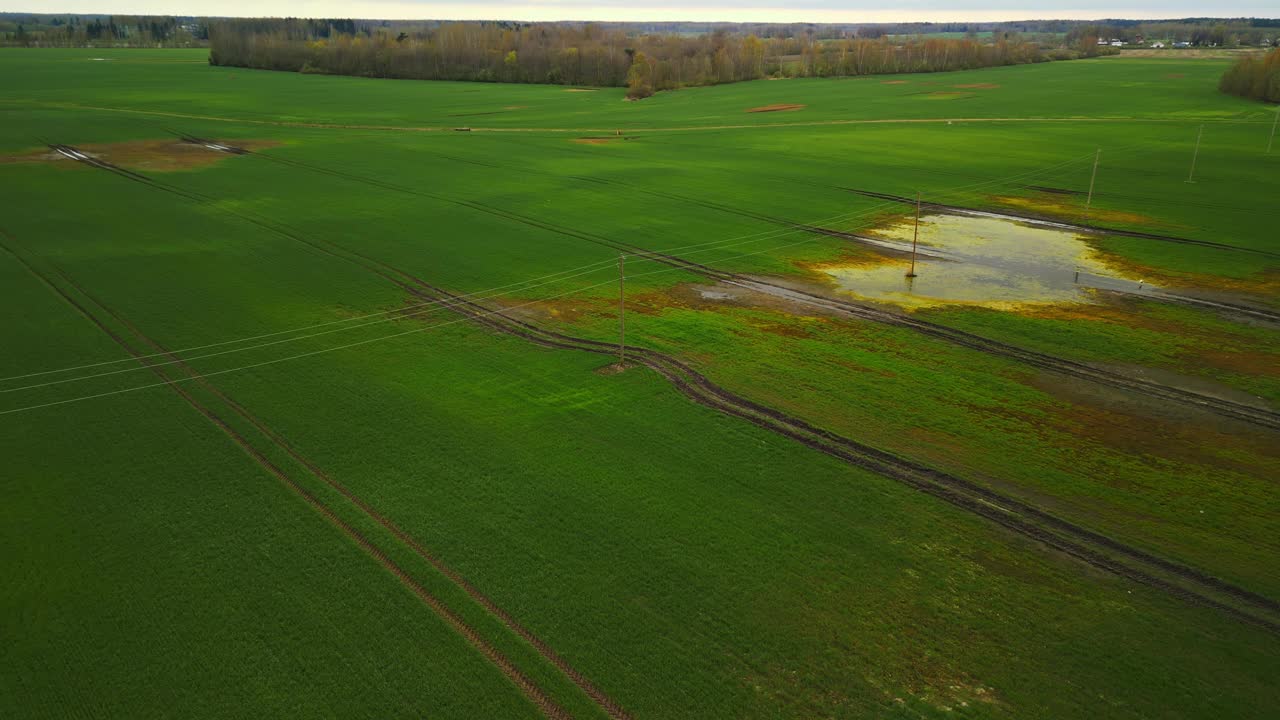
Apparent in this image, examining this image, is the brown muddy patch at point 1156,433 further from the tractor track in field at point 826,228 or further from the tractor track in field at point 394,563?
the tractor track in field at point 394,563

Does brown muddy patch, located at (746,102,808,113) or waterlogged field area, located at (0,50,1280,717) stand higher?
brown muddy patch, located at (746,102,808,113)

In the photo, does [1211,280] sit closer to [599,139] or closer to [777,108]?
[599,139]

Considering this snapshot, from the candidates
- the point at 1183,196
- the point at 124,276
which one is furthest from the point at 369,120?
the point at 1183,196

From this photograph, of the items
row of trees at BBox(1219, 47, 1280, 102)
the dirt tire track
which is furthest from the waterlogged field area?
row of trees at BBox(1219, 47, 1280, 102)

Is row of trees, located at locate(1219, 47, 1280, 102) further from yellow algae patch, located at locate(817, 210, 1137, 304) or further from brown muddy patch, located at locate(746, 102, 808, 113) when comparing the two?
yellow algae patch, located at locate(817, 210, 1137, 304)

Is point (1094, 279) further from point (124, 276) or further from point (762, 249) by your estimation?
point (124, 276)

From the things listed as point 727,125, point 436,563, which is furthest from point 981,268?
point 727,125

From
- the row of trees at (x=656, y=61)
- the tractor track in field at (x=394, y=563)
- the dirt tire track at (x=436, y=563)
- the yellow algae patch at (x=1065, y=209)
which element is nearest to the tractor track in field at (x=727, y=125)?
the yellow algae patch at (x=1065, y=209)
